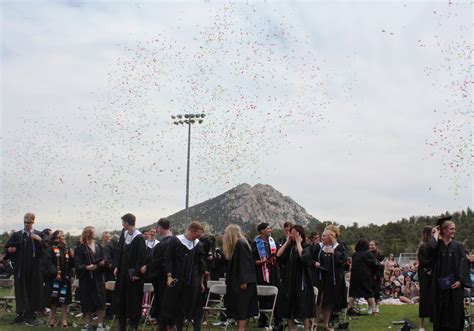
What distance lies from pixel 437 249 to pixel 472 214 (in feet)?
117

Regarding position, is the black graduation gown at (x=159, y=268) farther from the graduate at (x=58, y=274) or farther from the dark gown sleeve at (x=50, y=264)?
the dark gown sleeve at (x=50, y=264)

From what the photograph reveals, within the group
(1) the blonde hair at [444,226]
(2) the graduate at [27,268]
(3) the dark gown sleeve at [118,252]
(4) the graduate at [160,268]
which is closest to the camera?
(1) the blonde hair at [444,226]

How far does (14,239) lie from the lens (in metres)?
15.2

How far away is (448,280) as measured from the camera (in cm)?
1013

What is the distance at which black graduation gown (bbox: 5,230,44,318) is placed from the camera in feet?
48.5

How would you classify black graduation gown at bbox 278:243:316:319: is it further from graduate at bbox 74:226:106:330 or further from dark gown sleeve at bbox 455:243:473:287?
graduate at bbox 74:226:106:330

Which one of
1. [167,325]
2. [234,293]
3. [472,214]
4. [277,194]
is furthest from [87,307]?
[277,194]

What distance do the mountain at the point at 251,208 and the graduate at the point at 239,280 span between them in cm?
7839

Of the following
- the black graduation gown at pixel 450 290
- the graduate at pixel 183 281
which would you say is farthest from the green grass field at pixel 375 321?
the graduate at pixel 183 281

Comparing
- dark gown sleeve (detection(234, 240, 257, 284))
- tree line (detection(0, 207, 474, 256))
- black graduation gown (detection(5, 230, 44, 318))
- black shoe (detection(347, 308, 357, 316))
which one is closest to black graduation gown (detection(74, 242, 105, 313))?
black graduation gown (detection(5, 230, 44, 318))

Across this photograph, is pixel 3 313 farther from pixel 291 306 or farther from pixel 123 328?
pixel 291 306

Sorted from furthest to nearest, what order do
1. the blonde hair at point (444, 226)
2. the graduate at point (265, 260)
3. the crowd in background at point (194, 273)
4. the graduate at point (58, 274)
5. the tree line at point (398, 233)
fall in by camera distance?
the tree line at point (398, 233) → the graduate at point (58, 274) → the graduate at point (265, 260) → the crowd in background at point (194, 273) → the blonde hair at point (444, 226)

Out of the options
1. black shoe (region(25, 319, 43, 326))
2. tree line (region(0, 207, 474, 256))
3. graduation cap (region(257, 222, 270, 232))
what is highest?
tree line (region(0, 207, 474, 256))

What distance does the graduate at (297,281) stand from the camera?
37.9ft
